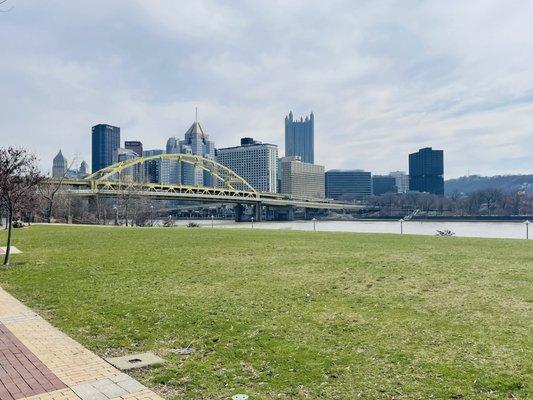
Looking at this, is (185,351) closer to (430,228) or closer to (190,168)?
(430,228)

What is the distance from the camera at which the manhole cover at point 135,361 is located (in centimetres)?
588

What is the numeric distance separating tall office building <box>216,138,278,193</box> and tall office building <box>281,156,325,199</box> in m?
5.15

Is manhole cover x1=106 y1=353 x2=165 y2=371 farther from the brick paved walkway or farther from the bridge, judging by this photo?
the bridge

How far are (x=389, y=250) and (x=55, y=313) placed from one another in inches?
480

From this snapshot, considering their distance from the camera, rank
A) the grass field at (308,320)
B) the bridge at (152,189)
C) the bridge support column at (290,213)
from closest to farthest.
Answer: the grass field at (308,320)
the bridge at (152,189)
the bridge support column at (290,213)

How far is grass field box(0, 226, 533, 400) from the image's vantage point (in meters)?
5.21

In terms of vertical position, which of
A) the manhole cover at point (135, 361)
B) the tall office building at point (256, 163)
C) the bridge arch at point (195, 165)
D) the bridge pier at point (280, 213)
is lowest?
the manhole cover at point (135, 361)

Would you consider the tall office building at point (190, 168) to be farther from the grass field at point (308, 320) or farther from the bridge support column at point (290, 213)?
the grass field at point (308, 320)

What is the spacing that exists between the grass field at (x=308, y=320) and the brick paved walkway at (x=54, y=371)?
27cm

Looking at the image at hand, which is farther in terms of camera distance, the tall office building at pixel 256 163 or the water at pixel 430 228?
the tall office building at pixel 256 163

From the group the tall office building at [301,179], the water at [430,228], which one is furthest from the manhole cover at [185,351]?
the tall office building at [301,179]

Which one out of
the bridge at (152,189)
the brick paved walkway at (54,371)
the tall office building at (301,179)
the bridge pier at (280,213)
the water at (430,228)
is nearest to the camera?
the brick paved walkway at (54,371)

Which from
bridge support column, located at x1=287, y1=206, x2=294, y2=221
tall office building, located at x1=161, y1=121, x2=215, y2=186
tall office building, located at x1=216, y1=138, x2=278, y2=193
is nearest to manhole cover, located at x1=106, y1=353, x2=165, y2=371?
bridge support column, located at x1=287, y1=206, x2=294, y2=221

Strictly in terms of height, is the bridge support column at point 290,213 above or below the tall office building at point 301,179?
below
